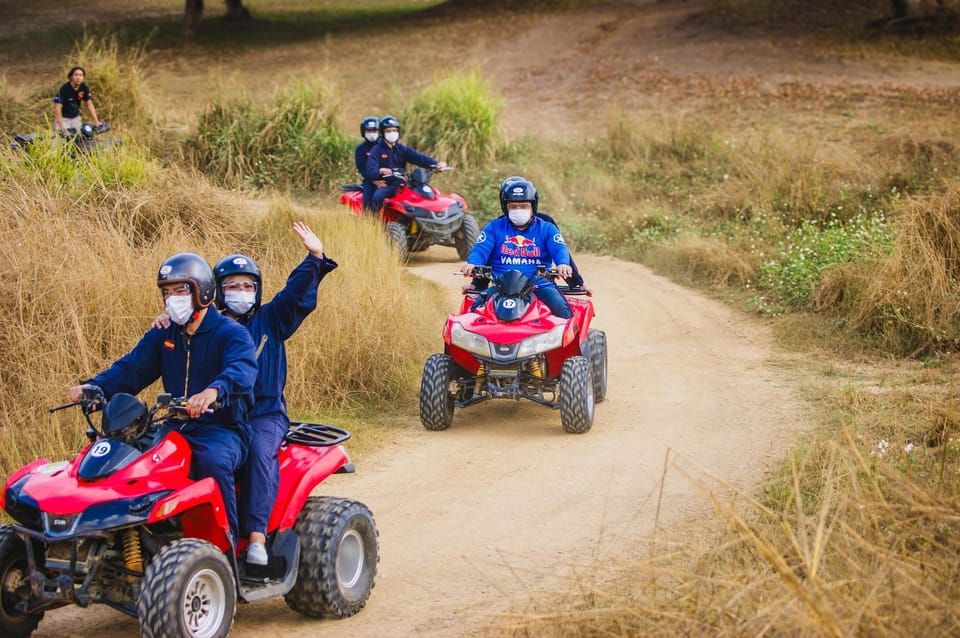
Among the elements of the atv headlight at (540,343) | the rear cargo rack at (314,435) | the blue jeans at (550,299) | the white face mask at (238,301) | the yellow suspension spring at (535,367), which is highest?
the white face mask at (238,301)

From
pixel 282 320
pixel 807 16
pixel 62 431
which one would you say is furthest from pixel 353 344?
pixel 807 16

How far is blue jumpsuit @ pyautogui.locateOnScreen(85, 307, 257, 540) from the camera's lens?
18.2 ft

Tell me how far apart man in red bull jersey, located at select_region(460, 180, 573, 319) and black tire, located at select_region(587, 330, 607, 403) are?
654mm

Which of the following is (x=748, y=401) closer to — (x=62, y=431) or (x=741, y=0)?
(x=62, y=431)

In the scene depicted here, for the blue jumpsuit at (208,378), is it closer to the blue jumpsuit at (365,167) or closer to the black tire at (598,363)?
the black tire at (598,363)

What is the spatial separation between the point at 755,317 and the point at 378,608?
8766mm

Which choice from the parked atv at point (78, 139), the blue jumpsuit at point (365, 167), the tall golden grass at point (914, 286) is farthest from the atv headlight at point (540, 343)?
the blue jumpsuit at point (365, 167)

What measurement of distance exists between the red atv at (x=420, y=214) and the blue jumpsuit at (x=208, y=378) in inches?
395

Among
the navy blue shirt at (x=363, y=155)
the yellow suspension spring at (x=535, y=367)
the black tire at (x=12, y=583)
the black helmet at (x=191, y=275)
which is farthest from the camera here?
the navy blue shirt at (x=363, y=155)

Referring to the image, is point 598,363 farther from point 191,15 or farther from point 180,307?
point 191,15

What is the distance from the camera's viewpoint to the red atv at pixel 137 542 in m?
5.07

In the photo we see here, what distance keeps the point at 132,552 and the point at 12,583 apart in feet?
1.87

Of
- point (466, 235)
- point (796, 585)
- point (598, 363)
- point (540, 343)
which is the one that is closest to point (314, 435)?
point (796, 585)

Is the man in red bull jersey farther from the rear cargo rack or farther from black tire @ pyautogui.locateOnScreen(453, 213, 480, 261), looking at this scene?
black tire @ pyautogui.locateOnScreen(453, 213, 480, 261)
